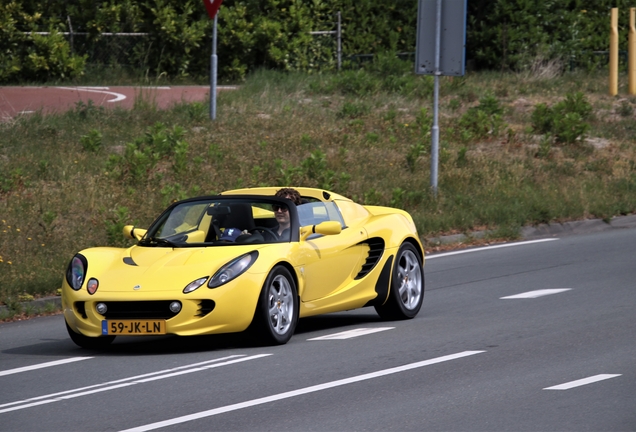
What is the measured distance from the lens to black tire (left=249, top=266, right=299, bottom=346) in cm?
910

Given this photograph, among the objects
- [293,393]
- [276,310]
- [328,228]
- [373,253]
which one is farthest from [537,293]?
[293,393]

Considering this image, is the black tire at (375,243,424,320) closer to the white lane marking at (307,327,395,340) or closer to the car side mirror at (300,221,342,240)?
the white lane marking at (307,327,395,340)

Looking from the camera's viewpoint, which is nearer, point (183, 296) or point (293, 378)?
point (293, 378)

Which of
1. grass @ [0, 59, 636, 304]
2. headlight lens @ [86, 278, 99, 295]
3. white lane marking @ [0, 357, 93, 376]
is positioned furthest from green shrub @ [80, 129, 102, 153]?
white lane marking @ [0, 357, 93, 376]

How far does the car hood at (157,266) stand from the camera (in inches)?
356

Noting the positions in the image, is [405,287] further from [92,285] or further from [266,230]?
[92,285]

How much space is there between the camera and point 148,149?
1881 centimetres

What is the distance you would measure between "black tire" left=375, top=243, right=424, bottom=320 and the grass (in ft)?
13.6

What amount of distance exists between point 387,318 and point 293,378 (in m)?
3.16

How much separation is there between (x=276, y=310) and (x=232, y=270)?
55cm

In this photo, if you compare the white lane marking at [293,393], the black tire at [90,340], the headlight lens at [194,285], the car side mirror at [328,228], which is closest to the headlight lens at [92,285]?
the black tire at [90,340]

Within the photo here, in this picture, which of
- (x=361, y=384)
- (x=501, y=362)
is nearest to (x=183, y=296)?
(x=361, y=384)

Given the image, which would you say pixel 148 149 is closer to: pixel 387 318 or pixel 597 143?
pixel 387 318

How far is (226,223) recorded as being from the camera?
10.2 meters
